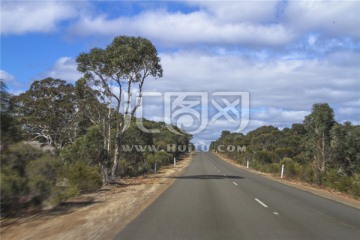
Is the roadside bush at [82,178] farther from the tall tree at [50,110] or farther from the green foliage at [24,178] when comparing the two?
the tall tree at [50,110]

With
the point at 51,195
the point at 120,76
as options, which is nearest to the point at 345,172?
the point at 120,76

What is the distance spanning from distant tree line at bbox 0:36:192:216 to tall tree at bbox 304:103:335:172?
12293mm

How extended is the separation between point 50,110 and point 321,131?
2927cm

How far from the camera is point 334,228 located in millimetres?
11531

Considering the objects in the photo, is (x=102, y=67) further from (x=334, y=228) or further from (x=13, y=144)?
(x=334, y=228)

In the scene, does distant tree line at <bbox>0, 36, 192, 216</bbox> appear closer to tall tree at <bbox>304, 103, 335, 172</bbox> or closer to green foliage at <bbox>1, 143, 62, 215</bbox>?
green foliage at <bbox>1, 143, 62, 215</bbox>

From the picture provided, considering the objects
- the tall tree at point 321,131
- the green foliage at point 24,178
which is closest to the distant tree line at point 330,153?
the tall tree at point 321,131

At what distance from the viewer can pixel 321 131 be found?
33.3 meters

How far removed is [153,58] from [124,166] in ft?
36.5

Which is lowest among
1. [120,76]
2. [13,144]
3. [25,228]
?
[25,228]

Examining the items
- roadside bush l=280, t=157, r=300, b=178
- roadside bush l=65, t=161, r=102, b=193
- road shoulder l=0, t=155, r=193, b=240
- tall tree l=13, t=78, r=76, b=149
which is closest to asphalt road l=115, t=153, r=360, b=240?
road shoulder l=0, t=155, r=193, b=240

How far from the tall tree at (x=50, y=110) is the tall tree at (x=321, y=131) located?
2535cm

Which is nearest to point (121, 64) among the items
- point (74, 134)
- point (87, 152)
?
point (87, 152)

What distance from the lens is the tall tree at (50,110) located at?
1887 inches
